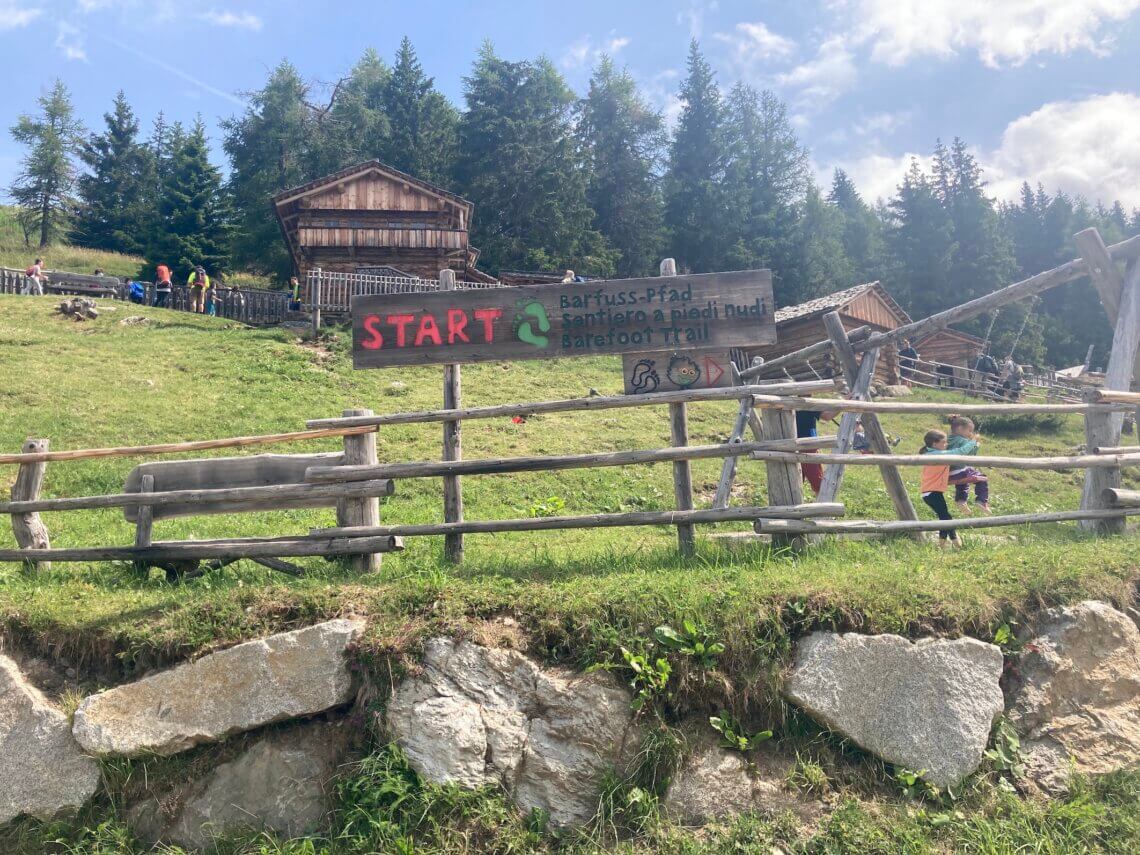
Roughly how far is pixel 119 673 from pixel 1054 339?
60648 millimetres

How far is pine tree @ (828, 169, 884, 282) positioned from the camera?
54.3 m

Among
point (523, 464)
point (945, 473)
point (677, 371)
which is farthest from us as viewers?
point (945, 473)

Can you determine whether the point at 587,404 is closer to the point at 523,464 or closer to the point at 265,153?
the point at 523,464

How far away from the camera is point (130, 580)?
634 cm

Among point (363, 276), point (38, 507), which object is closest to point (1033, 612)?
point (38, 507)

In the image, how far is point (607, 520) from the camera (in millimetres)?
6082

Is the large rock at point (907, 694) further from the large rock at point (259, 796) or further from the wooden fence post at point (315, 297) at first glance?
the wooden fence post at point (315, 297)

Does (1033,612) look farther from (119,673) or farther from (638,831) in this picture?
(119,673)


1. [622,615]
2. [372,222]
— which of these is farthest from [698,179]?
[622,615]

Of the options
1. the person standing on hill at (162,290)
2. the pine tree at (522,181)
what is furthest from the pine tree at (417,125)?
the person standing on hill at (162,290)

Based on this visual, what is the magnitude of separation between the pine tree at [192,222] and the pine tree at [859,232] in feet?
127

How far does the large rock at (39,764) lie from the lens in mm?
4953

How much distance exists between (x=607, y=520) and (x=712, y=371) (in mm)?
1585

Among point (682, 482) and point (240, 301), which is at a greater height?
point (240, 301)
